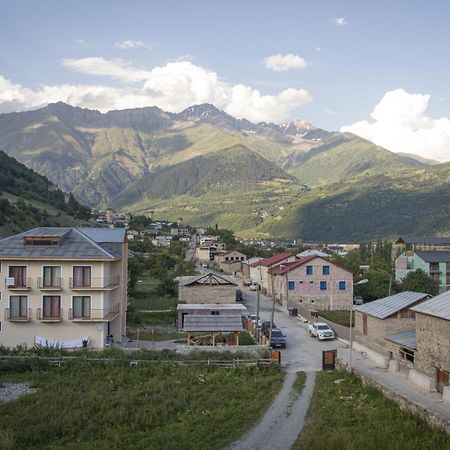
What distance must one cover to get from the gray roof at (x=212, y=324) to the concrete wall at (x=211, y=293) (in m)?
14.7

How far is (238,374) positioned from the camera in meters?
28.6

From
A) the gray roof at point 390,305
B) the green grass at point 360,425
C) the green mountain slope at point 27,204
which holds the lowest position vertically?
the green grass at point 360,425

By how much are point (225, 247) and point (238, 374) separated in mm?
104898

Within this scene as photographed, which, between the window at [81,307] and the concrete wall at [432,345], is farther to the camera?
the window at [81,307]

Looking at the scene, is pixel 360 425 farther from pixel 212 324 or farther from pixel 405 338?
pixel 212 324

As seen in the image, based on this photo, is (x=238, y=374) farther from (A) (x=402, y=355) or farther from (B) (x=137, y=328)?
(B) (x=137, y=328)

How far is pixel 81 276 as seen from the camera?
118 feet

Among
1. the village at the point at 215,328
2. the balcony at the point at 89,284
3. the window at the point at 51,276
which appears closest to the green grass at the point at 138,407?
the village at the point at 215,328

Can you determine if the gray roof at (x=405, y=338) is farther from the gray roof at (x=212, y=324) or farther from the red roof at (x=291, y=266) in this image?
the red roof at (x=291, y=266)

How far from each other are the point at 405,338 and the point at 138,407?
43.5 ft

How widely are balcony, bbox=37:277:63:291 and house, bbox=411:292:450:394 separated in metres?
20.5

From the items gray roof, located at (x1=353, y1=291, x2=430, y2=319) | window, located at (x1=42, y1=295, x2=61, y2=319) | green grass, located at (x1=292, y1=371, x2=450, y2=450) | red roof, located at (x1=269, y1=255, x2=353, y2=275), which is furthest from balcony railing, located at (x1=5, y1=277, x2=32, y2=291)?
red roof, located at (x1=269, y1=255, x2=353, y2=275)

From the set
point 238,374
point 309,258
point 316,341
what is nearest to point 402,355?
point 238,374

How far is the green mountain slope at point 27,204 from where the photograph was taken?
306 feet
